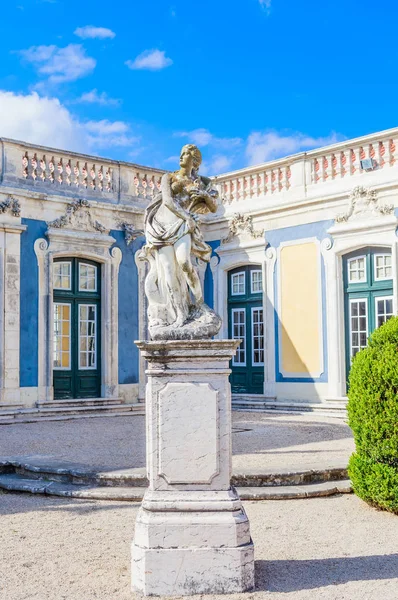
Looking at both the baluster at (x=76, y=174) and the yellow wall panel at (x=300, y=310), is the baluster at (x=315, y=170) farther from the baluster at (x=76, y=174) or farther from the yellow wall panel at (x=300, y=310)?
the baluster at (x=76, y=174)

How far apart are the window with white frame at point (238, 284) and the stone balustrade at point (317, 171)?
138 centimetres

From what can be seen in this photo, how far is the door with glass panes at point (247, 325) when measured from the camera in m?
12.8

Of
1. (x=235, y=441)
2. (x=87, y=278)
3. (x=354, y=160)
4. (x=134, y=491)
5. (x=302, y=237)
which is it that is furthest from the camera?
(x=87, y=278)

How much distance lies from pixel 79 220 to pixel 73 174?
83cm

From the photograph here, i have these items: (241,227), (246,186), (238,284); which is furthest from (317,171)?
(238,284)

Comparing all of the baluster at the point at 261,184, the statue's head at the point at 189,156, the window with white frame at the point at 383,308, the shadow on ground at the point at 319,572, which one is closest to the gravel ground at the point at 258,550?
the shadow on ground at the point at 319,572

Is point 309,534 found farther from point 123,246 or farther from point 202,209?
point 123,246

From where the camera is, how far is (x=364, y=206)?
11.1 metres

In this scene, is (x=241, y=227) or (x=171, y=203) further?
(x=241, y=227)

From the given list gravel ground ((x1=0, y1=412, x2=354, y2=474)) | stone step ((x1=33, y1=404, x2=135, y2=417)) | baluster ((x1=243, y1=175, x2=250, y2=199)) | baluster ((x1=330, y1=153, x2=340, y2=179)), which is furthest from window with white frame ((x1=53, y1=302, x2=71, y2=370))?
baluster ((x1=330, y1=153, x2=340, y2=179))

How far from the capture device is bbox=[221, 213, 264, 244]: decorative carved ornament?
501 inches

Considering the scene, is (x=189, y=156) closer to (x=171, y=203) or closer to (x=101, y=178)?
(x=171, y=203)

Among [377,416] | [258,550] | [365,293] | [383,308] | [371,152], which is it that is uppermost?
[371,152]

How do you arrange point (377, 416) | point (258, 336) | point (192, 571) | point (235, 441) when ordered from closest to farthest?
point (192, 571)
point (377, 416)
point (235, 441)
point (258, 336)
